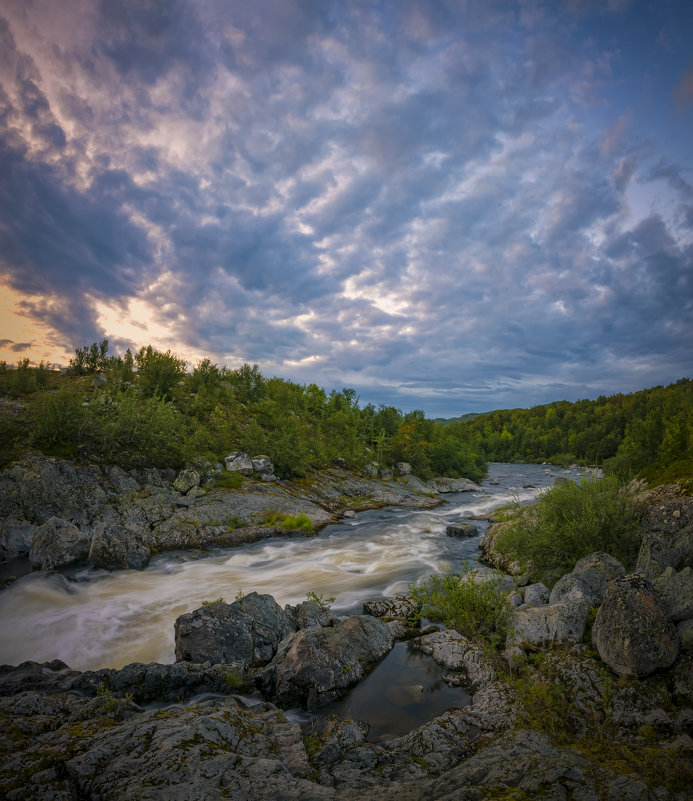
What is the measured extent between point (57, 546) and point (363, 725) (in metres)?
13.5

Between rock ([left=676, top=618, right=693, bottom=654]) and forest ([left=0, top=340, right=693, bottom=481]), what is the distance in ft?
29.3

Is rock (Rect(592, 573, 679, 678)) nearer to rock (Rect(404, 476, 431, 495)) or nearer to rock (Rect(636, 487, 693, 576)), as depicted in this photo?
rock (Rect(636, 487, 693, 576))

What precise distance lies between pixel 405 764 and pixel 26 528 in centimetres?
1771

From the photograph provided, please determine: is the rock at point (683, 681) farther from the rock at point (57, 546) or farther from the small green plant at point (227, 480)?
the small green plant at point (227, 480)

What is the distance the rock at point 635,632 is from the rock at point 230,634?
7.41 meters

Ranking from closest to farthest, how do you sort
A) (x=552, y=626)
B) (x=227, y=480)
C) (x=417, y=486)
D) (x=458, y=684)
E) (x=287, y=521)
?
1. (x=458, y=684)
2. (x=552, y=626)
3. (x=287, y=521)
4. (x=227, y=480)
5. (x=417, y=486)

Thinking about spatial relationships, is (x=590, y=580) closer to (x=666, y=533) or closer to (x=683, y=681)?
(x=666, y=533)

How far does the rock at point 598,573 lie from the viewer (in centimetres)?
983

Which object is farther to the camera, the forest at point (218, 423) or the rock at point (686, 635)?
the forest at point (218, 423)

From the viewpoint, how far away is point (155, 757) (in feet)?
14.9

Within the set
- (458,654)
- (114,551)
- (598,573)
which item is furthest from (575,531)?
(114,551)

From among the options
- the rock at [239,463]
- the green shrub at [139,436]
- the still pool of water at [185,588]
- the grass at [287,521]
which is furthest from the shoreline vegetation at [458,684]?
the rock at [239,463]

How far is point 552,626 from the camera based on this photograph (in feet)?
28.6

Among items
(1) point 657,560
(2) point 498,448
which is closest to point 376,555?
(1) point 657,560
